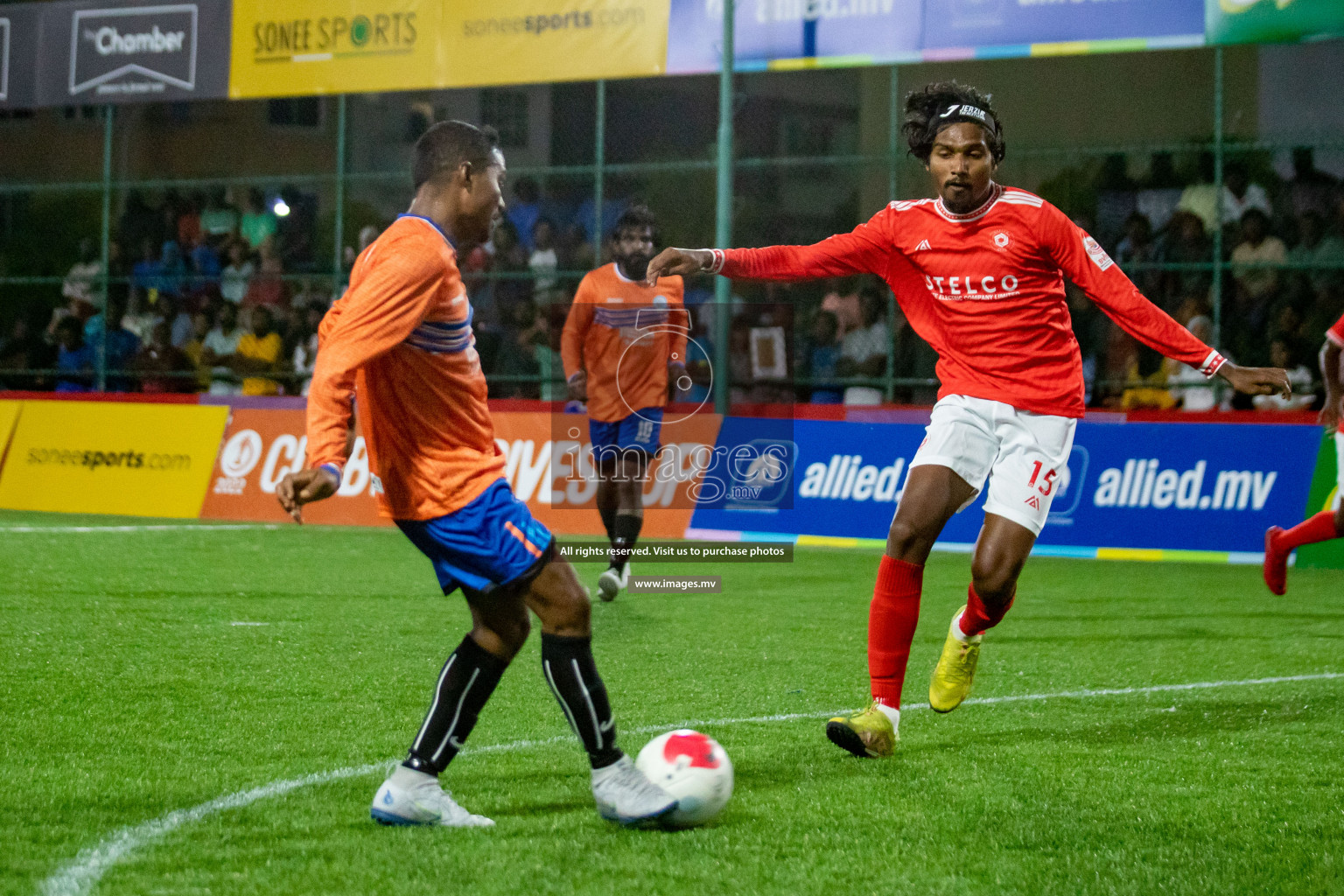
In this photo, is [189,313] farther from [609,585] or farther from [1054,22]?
[609,585]

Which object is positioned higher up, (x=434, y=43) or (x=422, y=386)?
(x=434, y=43)

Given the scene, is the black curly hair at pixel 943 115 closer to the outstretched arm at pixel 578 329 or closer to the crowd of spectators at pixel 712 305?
A: the outstretched arm at pixel 578 329

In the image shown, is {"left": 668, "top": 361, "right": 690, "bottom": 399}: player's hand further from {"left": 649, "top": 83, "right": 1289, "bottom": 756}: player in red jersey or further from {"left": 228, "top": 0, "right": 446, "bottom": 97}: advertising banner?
{"left": 649, "top": 83, "right": 1289, "bottom": 756}: player in red jersey

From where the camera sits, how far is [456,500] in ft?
12.5

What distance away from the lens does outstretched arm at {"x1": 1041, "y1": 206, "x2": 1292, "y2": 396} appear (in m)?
5.06

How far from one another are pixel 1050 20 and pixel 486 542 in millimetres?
11010

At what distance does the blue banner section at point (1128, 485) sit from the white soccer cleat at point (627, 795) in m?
8.45

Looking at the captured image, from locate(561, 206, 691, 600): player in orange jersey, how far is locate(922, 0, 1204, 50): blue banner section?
5.45 metres

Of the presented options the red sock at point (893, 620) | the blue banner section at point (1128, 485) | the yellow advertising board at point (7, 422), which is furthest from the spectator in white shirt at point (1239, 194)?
the yellow advertising board at point (7, 422)

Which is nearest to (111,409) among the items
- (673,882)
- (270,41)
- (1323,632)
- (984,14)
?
(270,41)

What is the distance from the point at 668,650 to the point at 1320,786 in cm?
323

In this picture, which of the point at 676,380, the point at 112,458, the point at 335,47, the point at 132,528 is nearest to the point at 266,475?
the point at 132,528

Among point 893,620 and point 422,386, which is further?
point 893,620

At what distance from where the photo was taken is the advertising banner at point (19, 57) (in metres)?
17.6
